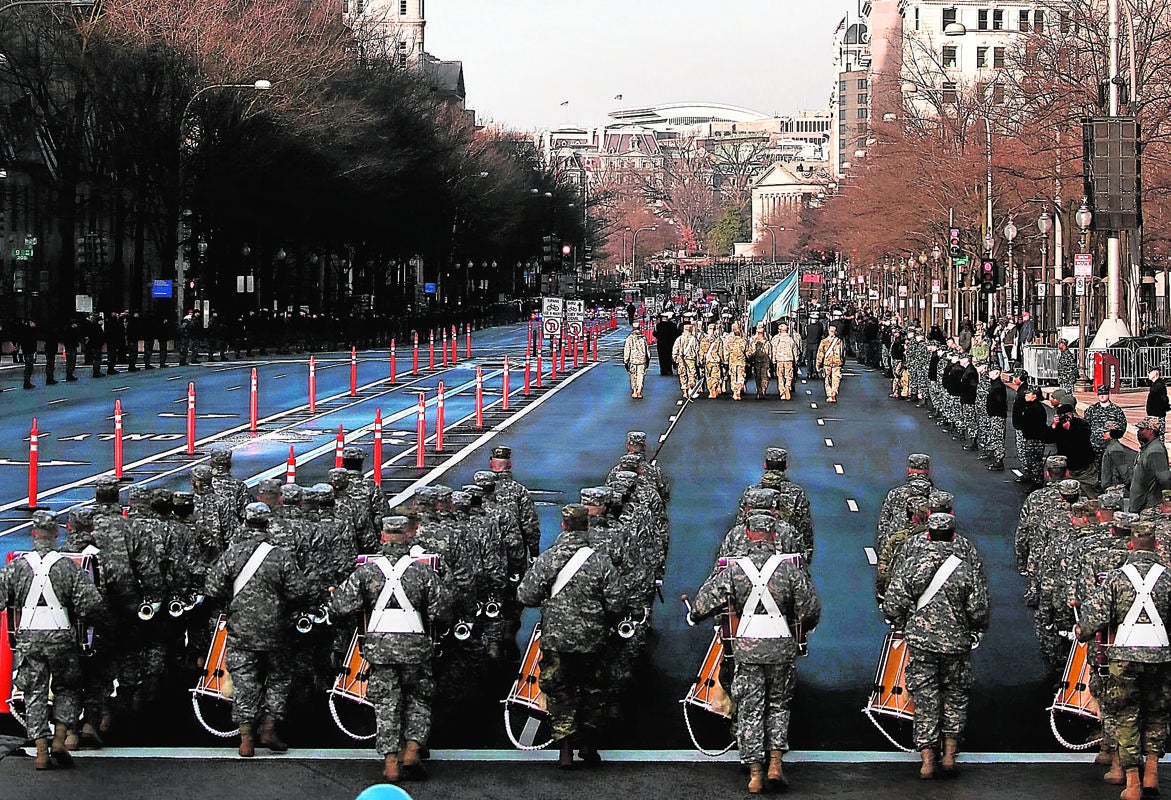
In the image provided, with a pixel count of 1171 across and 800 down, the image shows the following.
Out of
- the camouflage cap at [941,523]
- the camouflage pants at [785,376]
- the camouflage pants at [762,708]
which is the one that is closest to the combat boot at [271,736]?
the camouflage pants at [762,708]

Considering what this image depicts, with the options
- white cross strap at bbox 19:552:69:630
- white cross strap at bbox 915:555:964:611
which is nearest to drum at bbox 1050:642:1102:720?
white cross strap at bbox 915:555:964:611

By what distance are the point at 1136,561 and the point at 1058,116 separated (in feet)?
153

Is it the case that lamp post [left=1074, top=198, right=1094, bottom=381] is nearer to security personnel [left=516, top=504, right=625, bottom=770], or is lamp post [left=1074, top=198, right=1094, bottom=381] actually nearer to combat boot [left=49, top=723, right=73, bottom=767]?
security personnel [left=516, top=504, right=625, bottom=770]

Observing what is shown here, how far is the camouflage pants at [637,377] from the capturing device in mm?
43188

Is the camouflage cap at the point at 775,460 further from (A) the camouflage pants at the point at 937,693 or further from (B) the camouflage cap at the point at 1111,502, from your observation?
(A) the camouflage pants at the point at 937,693

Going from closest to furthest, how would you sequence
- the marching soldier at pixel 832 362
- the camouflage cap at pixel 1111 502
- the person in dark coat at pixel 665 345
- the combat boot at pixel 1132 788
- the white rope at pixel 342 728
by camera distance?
the combat boot at pixel 1132 788 → the white rope at pixel 342 728 → the camouflage cap at pixel 1111 502 → the marching soldier at pixel 832 362 → the person in dark coat at pixel 665 345

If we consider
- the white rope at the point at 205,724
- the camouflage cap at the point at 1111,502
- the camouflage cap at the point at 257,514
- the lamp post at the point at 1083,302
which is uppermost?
the lamp post at the point at 1083,302

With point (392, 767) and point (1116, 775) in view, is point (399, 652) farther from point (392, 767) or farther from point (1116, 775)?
point (1116, 775)

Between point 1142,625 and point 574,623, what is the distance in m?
3.40

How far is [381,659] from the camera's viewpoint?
36.8 feet

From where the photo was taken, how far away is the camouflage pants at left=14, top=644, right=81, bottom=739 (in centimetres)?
1158

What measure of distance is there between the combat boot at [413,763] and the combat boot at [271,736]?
1002 millimetres

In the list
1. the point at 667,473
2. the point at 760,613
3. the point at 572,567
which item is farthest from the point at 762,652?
the point at 667,473

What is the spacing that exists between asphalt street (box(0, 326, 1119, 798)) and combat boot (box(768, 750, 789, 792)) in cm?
33
